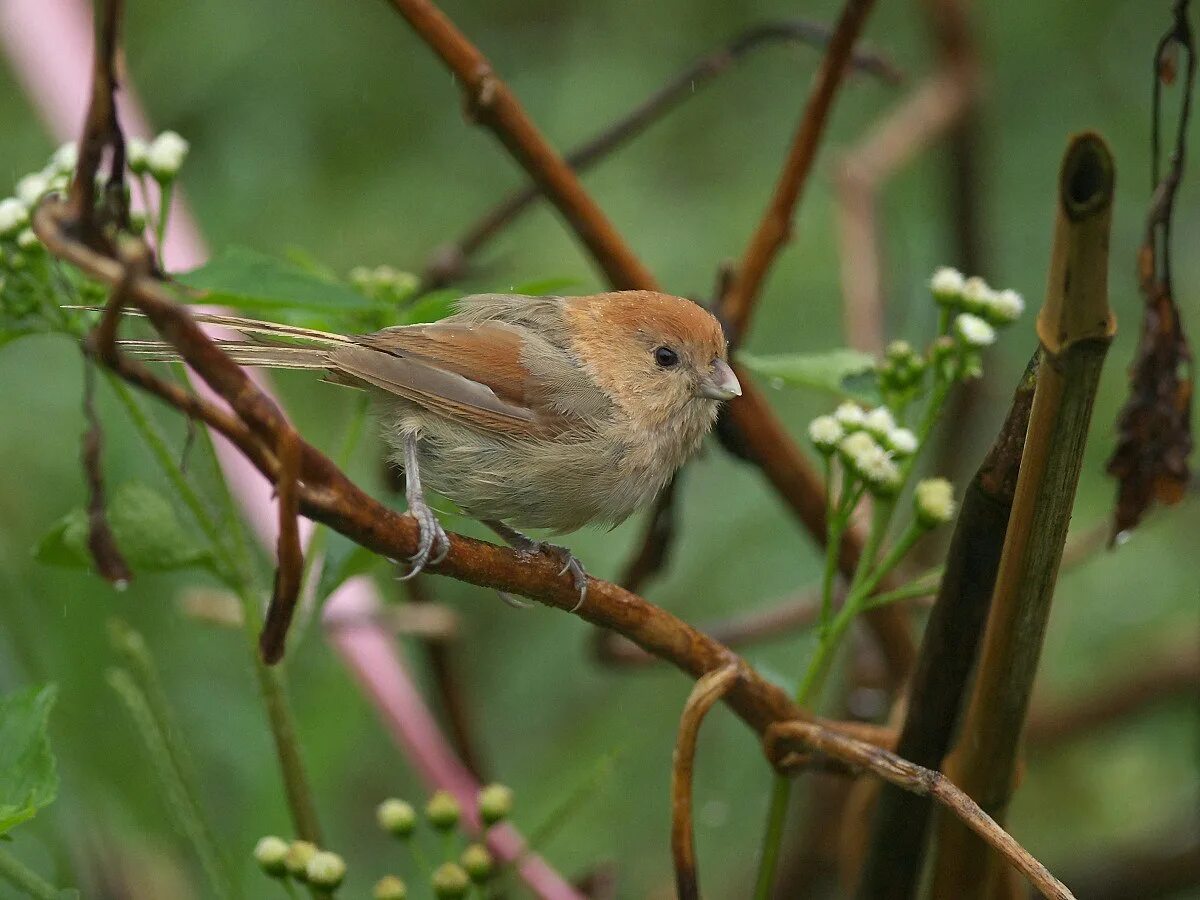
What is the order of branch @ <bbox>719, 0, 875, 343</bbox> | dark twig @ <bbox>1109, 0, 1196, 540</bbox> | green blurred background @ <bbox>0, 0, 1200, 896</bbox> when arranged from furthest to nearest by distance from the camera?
green blurred background @ <bbox>0, 0, 1200, 896</bbox> < branch @ <bbox>719, 0, 875, 343</bbox> < dark twig @ <bbox>1109, 0, 1196, 540</bbox>

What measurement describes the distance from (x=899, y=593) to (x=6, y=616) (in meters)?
1.77

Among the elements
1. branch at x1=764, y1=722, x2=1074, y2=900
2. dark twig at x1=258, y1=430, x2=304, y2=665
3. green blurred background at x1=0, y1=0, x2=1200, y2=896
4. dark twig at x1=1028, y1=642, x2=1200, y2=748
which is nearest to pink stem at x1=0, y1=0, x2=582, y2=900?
green blurred background at x1=0, y1=0, x2=1200, y2=896

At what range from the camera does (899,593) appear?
2.08m

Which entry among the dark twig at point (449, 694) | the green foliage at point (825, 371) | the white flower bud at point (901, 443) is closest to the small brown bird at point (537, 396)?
the dark twig at point (449, 694)

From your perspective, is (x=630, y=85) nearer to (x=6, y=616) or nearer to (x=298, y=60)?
(x=298, y=60)

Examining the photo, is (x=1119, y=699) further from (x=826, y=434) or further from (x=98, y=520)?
(x=98, y=520)

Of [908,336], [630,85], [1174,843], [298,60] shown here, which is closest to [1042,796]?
[1174,843]

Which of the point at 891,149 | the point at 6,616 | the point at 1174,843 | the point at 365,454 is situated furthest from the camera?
the point at 891,149

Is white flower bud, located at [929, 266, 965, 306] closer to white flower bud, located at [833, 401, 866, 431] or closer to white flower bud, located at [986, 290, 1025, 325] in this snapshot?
white flower bud, located at [986, 290, 1025, 325]

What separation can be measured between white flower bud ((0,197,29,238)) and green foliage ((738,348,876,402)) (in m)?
1.12

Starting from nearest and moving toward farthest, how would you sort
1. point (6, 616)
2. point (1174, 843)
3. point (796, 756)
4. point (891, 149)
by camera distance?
point (796, 756) < point (6, 616) < point (1174, 843) < point (891, 149)

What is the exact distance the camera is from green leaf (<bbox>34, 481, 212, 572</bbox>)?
6.79ft

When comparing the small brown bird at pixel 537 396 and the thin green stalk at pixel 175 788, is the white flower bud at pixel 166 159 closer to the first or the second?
the small brown bird at pixel 537 396

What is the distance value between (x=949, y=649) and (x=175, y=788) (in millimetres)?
1189
